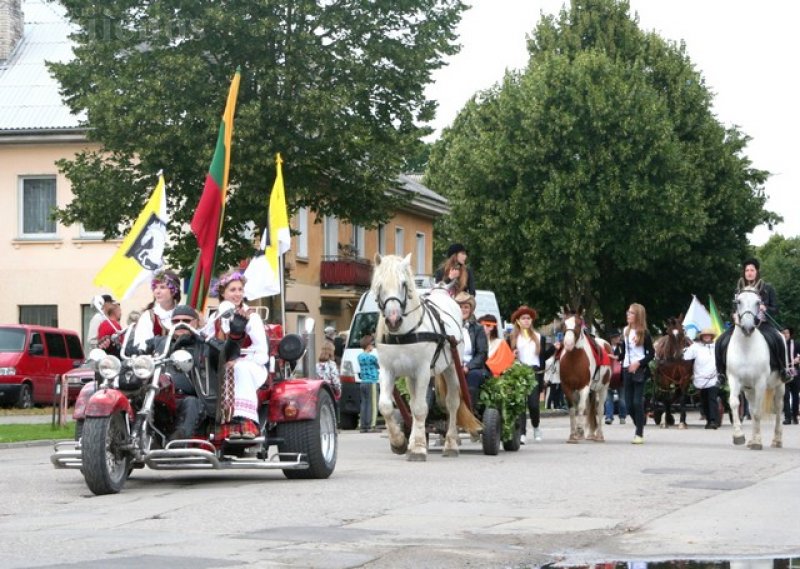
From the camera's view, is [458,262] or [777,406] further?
[777,406]

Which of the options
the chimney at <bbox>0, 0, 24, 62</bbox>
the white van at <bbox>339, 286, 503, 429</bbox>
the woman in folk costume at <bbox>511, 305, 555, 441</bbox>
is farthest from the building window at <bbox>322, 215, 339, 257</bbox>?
the woman in folk costume at <bbox>511, 305, 555, 441</bbox>

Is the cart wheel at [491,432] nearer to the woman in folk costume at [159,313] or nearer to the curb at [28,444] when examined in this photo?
the woman in folk costume at [159,313]

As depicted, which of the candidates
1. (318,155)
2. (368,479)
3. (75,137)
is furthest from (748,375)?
(75,137)

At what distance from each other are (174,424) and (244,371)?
74 centimetres

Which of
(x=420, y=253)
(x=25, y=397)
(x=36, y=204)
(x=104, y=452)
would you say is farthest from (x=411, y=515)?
(x=420, y=253)

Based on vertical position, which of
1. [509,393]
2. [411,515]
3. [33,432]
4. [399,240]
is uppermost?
[399,240]

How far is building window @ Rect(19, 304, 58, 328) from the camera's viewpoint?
51156 mm

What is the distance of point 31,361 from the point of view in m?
39.7

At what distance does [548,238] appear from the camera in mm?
57062

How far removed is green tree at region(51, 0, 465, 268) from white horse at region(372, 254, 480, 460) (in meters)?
19.1

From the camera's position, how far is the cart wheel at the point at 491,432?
65.7 feet

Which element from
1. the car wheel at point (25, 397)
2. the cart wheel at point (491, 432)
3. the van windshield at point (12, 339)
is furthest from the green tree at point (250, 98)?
the cart wheel at point (491, 432)

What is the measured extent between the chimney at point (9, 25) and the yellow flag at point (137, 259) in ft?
122

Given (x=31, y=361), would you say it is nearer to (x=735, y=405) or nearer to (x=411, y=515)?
(x=735, y=405)
